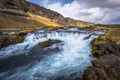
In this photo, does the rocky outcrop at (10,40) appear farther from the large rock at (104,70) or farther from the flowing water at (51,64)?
the large rock at (104,70)

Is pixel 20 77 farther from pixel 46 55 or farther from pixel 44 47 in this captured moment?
pixel 44 47

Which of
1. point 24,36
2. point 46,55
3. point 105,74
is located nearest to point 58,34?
point 24,36

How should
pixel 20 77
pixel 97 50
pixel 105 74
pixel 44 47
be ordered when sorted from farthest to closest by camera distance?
pixel 44 47, pixel 97 50, pixel 20 77, pixel 105 74

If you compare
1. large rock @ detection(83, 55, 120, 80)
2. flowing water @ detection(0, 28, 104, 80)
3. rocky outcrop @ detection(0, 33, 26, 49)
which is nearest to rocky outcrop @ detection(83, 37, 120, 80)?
large rock @ detection(83, 55, 120, 80)

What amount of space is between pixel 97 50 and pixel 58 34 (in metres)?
22.1

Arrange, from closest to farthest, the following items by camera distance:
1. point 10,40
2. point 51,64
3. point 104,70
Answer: point 104,70 < point 51,64 < point 10,40

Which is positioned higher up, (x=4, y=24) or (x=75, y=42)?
(x=75, y=42)

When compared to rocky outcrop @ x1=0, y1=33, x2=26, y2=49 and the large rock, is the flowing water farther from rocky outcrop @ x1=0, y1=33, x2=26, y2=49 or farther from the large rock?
rocky outcrop @ x1=0, y1=33, x2=26, y2=49

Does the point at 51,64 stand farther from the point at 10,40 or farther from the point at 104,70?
the point at 10,40

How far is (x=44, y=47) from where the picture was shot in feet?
122

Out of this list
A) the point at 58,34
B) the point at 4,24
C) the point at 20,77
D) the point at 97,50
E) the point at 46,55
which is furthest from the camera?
the point at 4,24

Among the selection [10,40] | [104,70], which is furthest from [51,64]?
[10,40]

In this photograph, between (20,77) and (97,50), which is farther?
(97,50)

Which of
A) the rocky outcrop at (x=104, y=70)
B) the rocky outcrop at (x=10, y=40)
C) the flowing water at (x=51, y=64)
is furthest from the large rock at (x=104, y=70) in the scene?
the rocky outcrop at (x=10, y=40)
